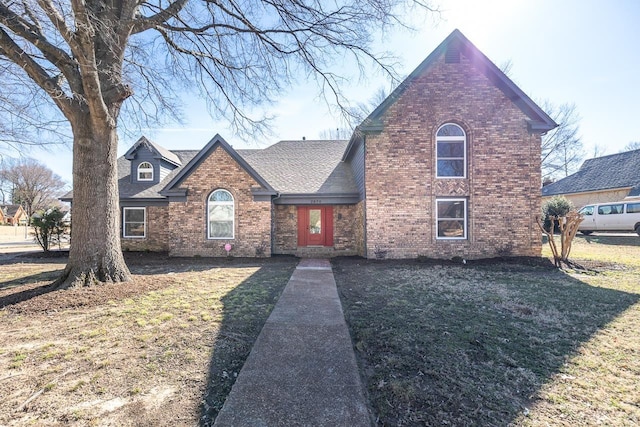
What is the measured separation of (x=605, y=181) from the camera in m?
22.3

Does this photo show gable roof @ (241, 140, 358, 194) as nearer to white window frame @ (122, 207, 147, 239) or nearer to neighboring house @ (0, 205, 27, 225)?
white window frame @ (122, 207, 147, 239)

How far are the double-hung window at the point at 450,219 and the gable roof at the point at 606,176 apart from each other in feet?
62.8

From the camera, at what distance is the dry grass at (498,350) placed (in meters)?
2.36

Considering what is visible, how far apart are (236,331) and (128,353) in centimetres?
125

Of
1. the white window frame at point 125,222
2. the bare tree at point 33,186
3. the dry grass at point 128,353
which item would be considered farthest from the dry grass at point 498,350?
the bare tree at point 33,186

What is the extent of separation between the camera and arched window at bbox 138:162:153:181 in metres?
13.8

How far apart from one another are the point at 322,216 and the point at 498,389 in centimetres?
1030

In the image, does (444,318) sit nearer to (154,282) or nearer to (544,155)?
(154,282)

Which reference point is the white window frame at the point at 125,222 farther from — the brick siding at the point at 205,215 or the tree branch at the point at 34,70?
the tree branch at the point at 34,70

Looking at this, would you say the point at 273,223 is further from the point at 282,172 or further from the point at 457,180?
the point at 457,180

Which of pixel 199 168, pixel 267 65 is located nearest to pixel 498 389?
pixel 267 65

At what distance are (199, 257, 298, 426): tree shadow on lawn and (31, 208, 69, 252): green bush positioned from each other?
37.7 feet

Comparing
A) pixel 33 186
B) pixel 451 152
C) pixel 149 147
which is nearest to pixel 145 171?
pixel 149 147

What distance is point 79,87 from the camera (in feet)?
19.0
